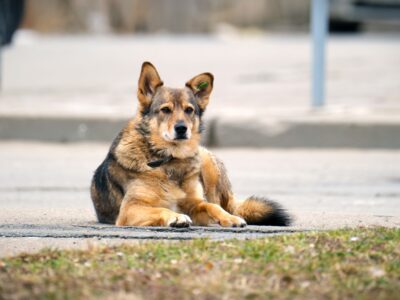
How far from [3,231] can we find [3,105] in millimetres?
7475

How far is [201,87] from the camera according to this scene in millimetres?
7273

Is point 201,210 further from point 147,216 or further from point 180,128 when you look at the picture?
point 180,128

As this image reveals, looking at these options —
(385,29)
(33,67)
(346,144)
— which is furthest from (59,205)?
(385,29)

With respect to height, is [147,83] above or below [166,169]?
above

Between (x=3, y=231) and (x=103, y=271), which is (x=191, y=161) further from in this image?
(x=103, y=271)

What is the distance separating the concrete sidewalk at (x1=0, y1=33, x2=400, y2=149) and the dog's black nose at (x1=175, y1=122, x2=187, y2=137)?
4968 millimetres

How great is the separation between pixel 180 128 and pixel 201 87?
17.9 inches

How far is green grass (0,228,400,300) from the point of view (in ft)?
15.1

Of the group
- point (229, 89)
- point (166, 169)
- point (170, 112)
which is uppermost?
point (170, 112)

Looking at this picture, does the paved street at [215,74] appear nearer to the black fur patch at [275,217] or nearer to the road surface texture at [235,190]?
the road surface texture at [235,190]

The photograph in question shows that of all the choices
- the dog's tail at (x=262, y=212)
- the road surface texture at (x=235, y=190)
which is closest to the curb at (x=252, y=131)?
the road surface texture at (x=235, y=190)

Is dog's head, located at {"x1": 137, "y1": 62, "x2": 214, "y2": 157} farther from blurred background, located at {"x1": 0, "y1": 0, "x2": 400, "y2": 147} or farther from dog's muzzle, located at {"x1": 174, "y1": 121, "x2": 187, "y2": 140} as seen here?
blurred background, located at {"x1": 0, "y1": 0, "x2": 400, "y2": 147}

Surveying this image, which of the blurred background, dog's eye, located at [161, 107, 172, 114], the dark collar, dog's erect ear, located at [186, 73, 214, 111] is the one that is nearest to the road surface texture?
the blurred background

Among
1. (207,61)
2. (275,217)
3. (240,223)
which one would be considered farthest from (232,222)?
(207,61)
